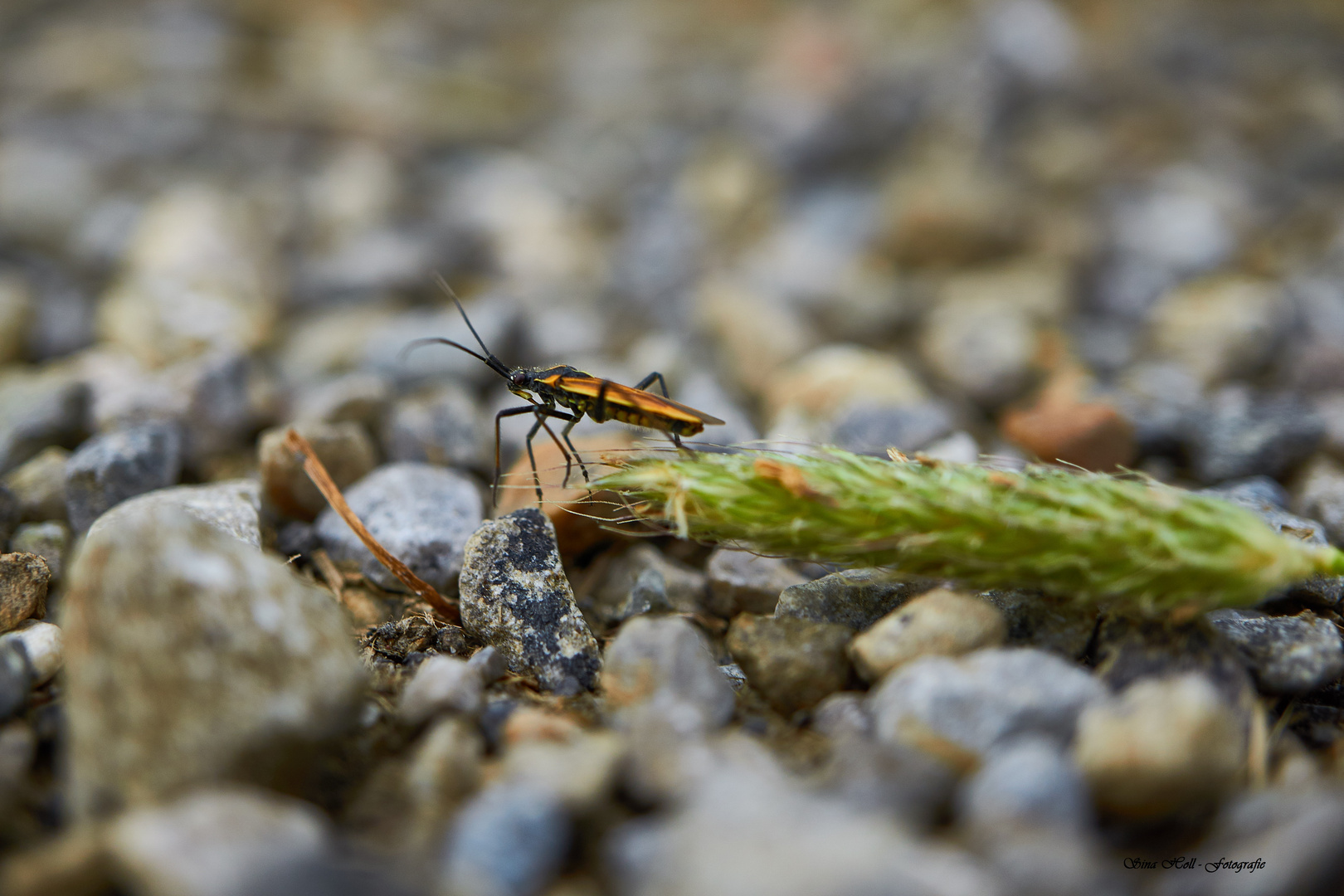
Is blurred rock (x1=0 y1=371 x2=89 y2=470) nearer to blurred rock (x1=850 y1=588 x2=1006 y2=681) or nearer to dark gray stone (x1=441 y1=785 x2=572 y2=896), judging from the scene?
dark gray stone (x1=441 y1=785 x2=572 y2=896)

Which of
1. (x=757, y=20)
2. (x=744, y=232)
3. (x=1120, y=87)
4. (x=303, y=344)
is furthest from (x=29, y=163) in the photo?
(x=1120, y=87)

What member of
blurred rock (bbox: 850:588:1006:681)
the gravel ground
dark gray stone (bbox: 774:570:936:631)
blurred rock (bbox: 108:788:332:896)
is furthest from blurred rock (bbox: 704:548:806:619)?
blurred rock (bbox: 108:788:332:896)

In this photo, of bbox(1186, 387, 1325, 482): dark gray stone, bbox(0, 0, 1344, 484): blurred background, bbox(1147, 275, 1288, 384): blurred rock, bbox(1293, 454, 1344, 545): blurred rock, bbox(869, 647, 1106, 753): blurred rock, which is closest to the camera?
bbox(869, 647, 1106, 753): blurred rock

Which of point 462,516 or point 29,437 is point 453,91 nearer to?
point 29,437

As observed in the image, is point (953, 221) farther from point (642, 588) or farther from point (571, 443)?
point (642, 588)

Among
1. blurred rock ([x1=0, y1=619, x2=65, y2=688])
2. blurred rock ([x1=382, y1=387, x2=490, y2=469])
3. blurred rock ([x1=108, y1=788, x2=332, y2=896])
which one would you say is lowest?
blurred rock ([x1=0, y1=619, x2=65, y2=688])

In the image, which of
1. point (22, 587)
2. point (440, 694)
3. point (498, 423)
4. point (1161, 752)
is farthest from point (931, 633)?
point (22, 587)

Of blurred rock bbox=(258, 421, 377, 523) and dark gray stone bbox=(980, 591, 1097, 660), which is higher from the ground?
dark gray stone bbox=(980, 591, 1097, 660)
